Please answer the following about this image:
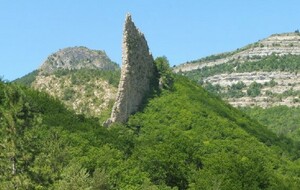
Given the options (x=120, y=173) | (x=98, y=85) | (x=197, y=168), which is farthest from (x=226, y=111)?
(x=120, y=173)

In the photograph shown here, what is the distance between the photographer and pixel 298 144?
13900 cm

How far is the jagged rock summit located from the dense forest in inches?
87.8

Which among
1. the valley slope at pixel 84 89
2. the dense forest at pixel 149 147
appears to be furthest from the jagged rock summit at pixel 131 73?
the valley slope at pixel 84 89

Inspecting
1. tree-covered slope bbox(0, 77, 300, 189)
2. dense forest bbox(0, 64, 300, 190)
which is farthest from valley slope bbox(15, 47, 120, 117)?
tree-covered slope bbox(0, 77, 300, 189)

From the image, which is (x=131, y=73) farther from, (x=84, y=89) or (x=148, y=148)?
(x=84, y=89)

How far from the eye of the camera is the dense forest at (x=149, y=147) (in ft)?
198

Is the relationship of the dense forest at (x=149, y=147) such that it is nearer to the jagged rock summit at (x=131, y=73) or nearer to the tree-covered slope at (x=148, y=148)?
the tree-covered slope at (x=148, y=148)

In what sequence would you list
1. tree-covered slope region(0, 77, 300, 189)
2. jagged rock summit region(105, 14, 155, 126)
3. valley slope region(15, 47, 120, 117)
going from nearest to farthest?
tree-covered slope region(0, 77, 300, 189)
jagged rock summit region(105, 14, 155, 126)
valley slope region(15, 47, 120, 117)

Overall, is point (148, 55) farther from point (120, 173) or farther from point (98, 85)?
point (120, 173)

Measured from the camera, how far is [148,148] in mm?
91375

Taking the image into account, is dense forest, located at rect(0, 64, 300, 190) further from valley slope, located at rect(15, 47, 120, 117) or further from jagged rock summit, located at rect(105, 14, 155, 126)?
valley slope, located at rect(15, 47, 120, 117)

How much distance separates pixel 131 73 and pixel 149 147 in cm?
1823

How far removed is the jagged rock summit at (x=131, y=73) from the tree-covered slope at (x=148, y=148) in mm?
2249

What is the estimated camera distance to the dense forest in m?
60.4
